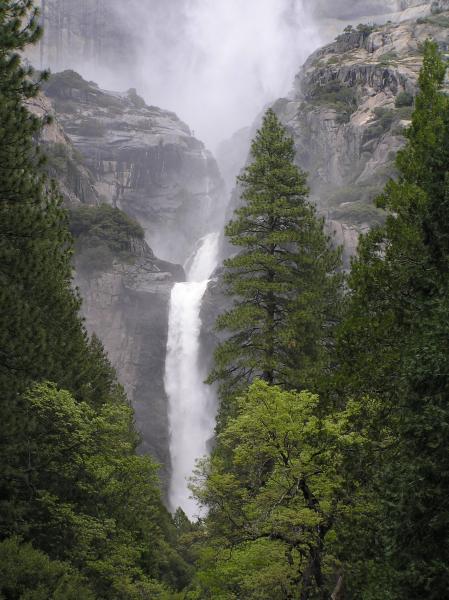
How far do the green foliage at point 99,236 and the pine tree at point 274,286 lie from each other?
135 feet

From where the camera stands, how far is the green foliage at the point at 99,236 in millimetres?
58222

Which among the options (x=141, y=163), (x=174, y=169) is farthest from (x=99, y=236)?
(x=174, y=169)

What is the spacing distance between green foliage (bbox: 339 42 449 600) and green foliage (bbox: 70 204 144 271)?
48.0m

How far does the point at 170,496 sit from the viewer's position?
A: 4578 cm

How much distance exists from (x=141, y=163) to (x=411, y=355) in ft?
332

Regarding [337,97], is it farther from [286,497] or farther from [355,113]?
[286,497]

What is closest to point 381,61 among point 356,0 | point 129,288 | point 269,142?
point 129,288

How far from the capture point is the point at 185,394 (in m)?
53.3

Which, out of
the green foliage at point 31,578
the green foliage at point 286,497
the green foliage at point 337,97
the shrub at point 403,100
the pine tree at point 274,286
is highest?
the green foliage at point 337,97

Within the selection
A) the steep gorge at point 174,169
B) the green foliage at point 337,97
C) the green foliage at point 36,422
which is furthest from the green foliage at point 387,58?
the green foliage at point 36,422

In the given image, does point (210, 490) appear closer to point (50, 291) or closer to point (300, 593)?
point (300, 593)

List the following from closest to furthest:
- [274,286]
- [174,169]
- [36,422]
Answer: [36,422], [274,286], [174,169]

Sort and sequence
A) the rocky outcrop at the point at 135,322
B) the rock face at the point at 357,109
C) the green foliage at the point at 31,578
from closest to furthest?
the green foliage at the point at 31,578 < the rocky outcrop at the point at 135,322 < the rock face at the point at 357,109

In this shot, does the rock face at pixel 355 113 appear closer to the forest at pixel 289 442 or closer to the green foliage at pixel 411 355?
the forest at pixel 289 442
